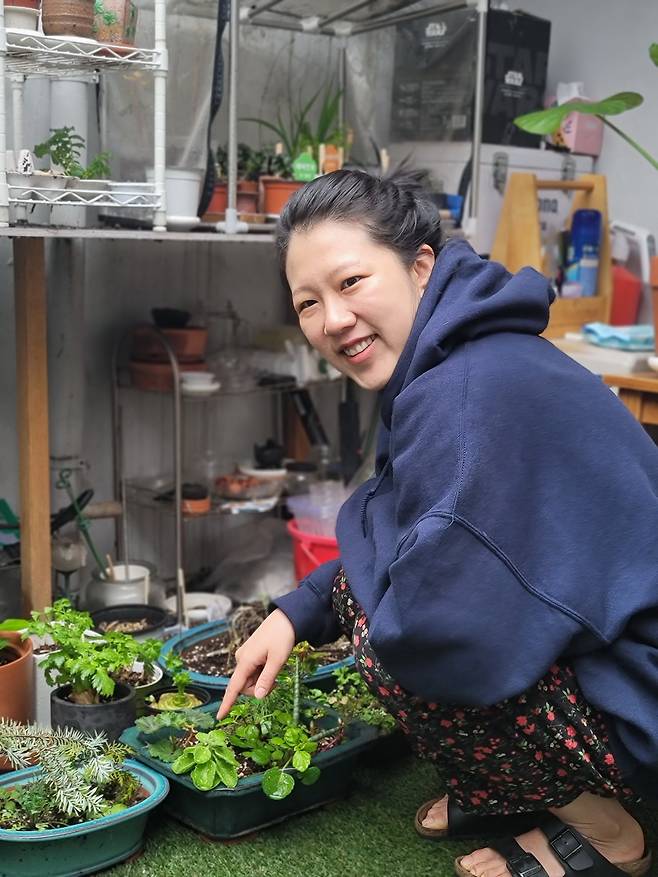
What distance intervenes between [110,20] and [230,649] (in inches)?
51.1

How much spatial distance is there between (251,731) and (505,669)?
1.90 ft

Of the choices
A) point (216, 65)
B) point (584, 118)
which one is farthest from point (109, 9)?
point (584, 118)

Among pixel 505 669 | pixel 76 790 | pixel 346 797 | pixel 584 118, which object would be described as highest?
pixel 584 118

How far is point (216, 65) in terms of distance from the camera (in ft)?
8.04

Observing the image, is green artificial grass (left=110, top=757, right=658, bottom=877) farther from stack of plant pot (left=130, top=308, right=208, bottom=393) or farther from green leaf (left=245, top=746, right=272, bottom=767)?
stack of plant pot (left=130, top=308, right=208, bottom=393)

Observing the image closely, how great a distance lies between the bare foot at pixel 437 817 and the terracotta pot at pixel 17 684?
2.42 feet

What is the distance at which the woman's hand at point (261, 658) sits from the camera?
1606mm

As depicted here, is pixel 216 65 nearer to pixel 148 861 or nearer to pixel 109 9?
pixel 109 9

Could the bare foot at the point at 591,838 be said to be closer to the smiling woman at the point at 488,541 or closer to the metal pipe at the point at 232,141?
the smiling woman at the point at 488,541

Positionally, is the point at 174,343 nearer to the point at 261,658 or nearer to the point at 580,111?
the point at 580,111

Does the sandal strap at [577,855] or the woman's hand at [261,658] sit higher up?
the woman's hand at [261,658]

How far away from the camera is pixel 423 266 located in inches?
62.1

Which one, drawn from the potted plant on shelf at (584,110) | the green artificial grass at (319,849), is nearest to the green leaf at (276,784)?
the green artificial grass at (319,849)

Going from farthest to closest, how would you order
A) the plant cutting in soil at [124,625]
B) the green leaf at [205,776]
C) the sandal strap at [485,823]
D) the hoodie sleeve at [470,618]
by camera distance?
the plant cutting in soil at [124,625], the sandal strap at [485,823], the green leaf at [205,776], the hoodie sleeve at [470,618]
